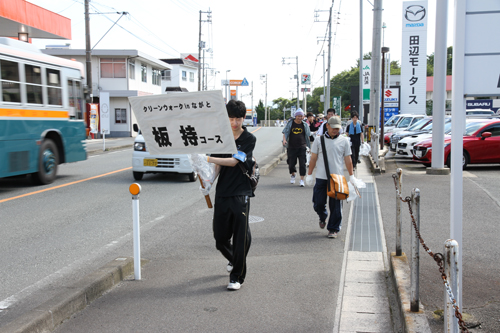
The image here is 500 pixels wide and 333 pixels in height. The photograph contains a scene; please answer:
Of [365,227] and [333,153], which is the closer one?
[333,153]

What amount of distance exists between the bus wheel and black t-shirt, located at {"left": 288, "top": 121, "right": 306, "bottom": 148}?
6.13 meters

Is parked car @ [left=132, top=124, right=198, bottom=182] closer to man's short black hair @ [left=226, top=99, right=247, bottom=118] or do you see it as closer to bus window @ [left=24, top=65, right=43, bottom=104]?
bus window @ [left=24, top=65, right=43, bottom=104]

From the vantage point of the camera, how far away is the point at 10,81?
10.7m

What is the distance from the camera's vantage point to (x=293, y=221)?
27.2 feet

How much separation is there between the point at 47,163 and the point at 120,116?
2869cm

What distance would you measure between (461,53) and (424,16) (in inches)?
1042

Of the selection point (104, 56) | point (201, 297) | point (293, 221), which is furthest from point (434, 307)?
point (104, 56)

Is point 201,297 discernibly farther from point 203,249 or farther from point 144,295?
point 203,249

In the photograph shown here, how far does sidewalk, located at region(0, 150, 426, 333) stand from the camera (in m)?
4.11

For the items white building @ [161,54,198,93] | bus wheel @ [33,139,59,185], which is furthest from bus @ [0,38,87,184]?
white building @ [161,54,198,93]

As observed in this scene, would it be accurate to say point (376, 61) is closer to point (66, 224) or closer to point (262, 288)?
point (66, 224)

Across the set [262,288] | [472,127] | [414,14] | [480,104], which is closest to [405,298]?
[262,288]

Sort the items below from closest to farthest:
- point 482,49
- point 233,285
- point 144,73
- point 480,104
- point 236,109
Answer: point 482,49
point 236,109
point 233,285
point 480,104
point 144,73

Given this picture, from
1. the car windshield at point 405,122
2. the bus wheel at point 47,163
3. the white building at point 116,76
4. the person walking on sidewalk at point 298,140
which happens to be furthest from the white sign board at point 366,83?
the white building at point 116,76
